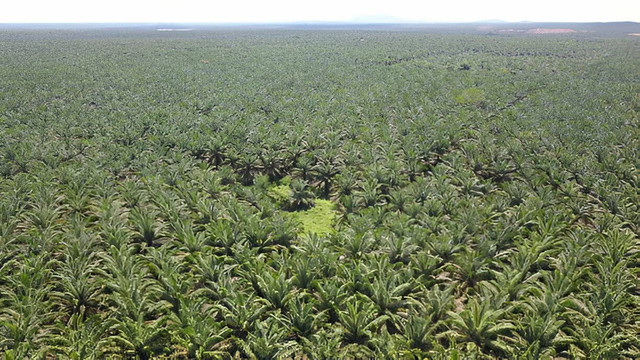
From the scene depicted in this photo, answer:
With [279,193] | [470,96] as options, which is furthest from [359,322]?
[470,96]

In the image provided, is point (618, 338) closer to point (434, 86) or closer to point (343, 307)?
point (343, 307)

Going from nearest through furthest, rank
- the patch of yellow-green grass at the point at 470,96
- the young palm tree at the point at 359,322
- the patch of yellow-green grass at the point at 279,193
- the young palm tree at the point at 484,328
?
1. the young palm tree at the point at 484,328
2. the young palm tree at the point at 359,322
3. the patch of yellow-green grass at the point at 279,193
4. the patch of yellow-green grass at the point at 470,96

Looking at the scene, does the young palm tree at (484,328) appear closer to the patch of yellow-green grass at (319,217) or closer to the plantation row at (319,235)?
the plantation row at (319,235)

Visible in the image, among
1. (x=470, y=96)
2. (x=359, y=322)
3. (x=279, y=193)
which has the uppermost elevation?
(x=470, y=96)

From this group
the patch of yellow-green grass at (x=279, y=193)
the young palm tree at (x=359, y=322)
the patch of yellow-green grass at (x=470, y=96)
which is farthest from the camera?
the patch of yellow-green grass at (x=470, y=96)

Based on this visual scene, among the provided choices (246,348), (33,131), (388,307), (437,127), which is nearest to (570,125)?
(437,127)

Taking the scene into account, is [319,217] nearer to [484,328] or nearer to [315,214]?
[315,214]

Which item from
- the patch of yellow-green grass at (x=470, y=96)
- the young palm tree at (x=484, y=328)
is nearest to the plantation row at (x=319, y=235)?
Answer: the young palm tree at (x=484, y=328)
